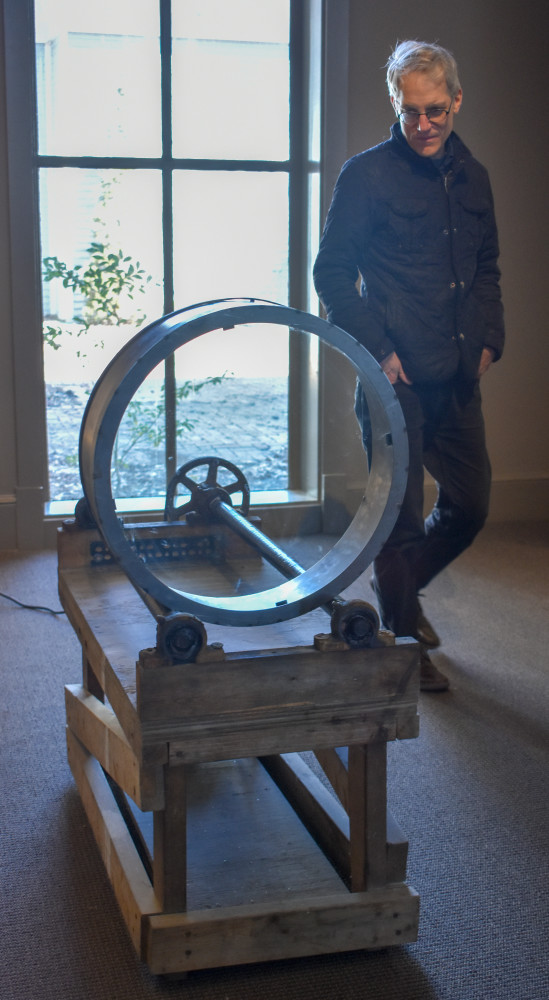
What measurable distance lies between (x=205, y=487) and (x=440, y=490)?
0.79 metres

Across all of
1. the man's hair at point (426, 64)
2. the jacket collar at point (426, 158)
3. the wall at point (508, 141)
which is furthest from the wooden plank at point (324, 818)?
the wall at point (508, 141)

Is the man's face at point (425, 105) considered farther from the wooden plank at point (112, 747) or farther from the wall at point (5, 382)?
the wall at point (5, 382)

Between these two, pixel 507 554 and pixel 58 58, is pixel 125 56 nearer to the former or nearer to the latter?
pixel 58 58

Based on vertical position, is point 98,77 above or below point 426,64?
above

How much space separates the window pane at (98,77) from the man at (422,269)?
80.2 inches

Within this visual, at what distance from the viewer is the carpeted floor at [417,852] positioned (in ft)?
4.76

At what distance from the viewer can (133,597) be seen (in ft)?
6.01

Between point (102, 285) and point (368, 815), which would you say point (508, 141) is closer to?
point (102, 285)

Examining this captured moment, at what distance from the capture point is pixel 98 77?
4062 millimetres

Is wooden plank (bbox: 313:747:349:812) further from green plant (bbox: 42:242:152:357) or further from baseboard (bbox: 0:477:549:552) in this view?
green plant (bbox: 42:242:152:357)

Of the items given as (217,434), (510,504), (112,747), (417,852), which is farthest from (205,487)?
(510,504)

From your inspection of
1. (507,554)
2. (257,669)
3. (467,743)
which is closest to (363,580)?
(507,554)

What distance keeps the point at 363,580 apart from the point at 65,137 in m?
2.14


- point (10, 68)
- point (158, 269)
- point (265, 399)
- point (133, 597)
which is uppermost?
point (10, 68)
